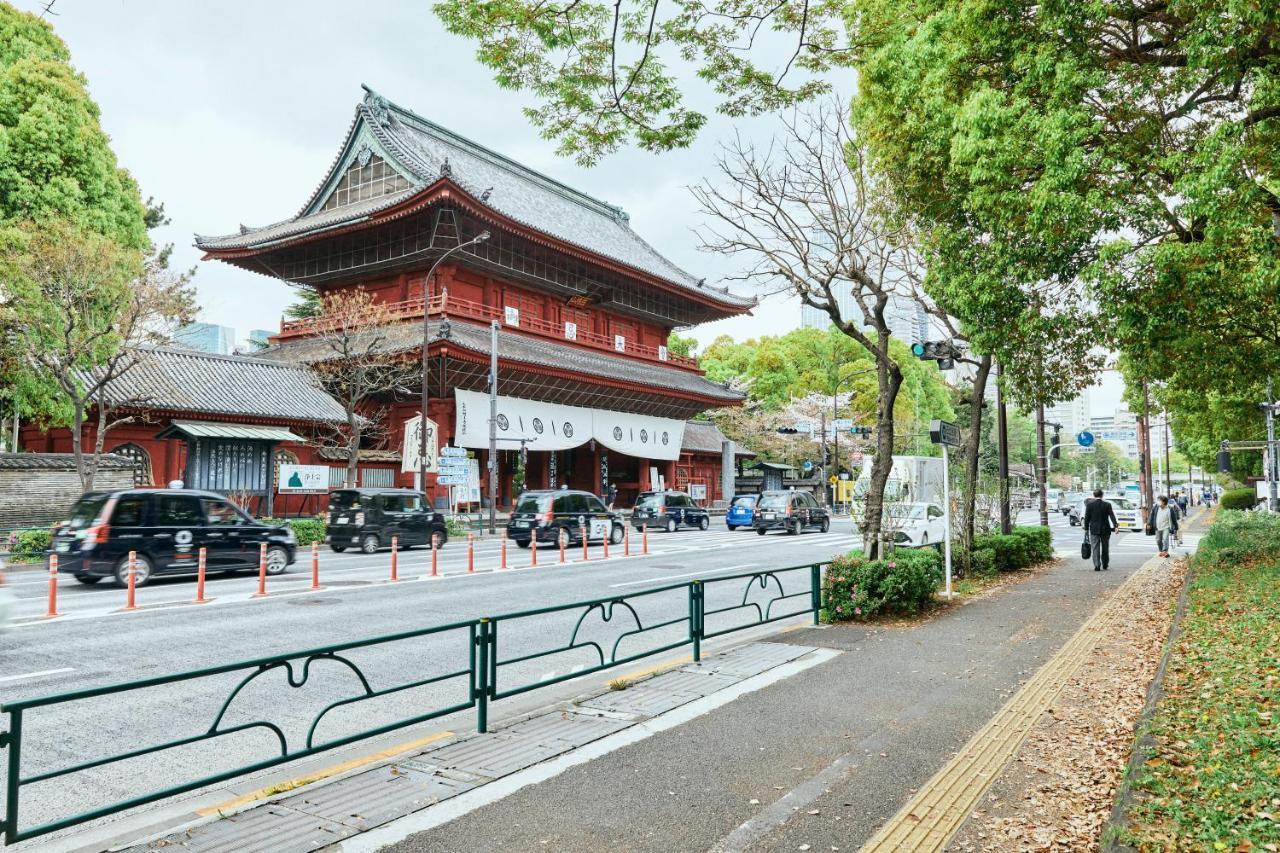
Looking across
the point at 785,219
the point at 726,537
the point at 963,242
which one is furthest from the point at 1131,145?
the point at 726,537

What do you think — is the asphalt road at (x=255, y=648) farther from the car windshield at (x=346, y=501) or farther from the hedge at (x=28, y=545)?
the car windshield at (x=346, y=501)

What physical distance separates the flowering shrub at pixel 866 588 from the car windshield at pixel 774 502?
2024cm

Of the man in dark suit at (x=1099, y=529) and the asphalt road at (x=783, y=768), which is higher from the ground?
the man in dark suit at (x=1099, y=529)

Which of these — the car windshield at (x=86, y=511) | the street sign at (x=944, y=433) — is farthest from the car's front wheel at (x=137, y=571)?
the street sign at (x=944, y=433)

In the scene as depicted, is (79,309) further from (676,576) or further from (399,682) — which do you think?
(399,682)

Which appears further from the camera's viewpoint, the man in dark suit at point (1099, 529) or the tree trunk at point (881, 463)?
the man in dark suit at point (1099, 529)

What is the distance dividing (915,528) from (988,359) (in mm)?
7190

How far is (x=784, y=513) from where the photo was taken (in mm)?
30797

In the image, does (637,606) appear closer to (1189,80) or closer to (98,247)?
(1189,80)

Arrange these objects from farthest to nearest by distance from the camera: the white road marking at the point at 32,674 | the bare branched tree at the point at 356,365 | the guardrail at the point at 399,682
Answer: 1. the bare branched tree at the point at 356,365
2. the white road marking at the point at 32,674
3. the guardrail at the point at 399,682

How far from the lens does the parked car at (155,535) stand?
14.3 meters

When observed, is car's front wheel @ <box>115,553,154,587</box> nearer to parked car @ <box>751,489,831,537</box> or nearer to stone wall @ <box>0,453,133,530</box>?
stone wall @ <box>0,453,133,530</box>

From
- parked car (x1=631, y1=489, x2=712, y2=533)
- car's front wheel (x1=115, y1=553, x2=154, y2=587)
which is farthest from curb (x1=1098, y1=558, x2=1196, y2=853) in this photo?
parked car (x1=631, y1=489, x2=712, y2=533)

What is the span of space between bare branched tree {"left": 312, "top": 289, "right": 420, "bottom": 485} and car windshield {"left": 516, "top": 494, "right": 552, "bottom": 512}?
632 cm
